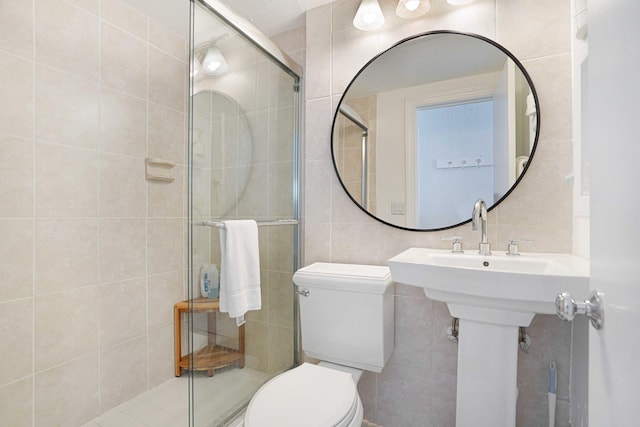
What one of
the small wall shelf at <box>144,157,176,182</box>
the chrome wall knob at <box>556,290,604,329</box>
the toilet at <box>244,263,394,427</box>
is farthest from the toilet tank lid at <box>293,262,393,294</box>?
the small wall shelf at <box>144,157,176,182</box>

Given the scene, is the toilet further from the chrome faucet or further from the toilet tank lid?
the chrome faucet

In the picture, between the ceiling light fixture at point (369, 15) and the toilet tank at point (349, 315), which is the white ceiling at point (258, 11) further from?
the toilet tank at point (349, 315)

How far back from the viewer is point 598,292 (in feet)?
1.83

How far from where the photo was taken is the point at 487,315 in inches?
42.9

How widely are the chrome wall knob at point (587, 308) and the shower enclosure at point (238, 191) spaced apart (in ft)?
3.71

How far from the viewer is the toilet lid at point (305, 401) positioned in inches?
38.7

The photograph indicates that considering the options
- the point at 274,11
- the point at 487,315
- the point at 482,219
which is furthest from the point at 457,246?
the point at 274,11

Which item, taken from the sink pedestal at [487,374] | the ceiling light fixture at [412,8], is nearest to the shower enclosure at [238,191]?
the ceiling light fixture at [412,8]

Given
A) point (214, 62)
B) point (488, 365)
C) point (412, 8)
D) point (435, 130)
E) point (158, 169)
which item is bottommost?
point (488, 365)

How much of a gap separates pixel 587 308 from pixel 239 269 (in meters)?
1.13

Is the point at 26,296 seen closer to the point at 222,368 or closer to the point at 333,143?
the point at 222,368

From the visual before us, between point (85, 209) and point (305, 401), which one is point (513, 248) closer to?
point (305, 401)

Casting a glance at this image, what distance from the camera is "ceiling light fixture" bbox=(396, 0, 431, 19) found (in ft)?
4.84

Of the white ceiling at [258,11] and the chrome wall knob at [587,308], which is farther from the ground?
the white ceiling at [258,11]
